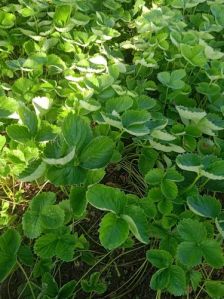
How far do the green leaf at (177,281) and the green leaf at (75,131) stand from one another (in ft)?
1.03

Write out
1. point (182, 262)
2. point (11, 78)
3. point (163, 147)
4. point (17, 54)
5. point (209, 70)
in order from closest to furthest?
point (182, 262) < point (163, 147) < point (209, 70) < point (11, 78) < point (17, 54)

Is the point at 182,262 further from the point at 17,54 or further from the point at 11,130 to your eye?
the point at 17,54

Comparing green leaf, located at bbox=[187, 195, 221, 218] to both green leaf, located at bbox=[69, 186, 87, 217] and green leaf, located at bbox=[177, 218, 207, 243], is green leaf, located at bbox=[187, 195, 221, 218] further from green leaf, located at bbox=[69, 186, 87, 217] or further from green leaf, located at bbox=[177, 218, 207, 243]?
green leaf, located at bbox=[69, 186, 87, 217]

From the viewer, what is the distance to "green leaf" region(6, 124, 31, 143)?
96cm

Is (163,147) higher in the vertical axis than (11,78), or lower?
higher

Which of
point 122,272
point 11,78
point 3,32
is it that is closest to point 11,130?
point 122,272

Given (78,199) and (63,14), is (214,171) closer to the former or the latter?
(78,199)

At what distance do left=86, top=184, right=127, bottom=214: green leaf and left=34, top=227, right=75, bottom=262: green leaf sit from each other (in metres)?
0.12

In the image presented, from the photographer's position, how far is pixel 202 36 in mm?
1520

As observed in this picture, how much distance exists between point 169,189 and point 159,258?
0.50 ft

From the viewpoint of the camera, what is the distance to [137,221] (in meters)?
0.83

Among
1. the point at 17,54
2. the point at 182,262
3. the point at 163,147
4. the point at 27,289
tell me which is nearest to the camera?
the point at 182,262

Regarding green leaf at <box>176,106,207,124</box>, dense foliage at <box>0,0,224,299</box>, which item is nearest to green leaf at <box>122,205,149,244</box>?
dense foliage at <box>0,0,224,299</box>

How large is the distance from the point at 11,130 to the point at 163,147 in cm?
37
